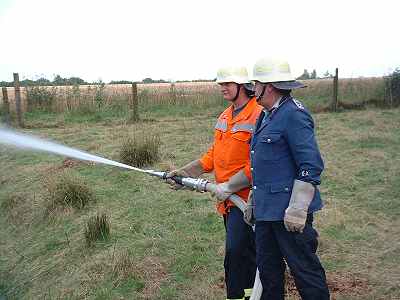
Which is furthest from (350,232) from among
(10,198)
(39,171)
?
(39,171)

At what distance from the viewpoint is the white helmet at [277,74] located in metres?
3.14

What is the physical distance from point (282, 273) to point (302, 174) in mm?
792

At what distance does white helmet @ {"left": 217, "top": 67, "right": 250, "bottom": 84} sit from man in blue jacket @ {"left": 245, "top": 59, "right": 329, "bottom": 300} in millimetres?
421

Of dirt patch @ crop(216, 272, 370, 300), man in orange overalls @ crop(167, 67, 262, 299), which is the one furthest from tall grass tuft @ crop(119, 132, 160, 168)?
man in orange overalls @ crop(167, 67, 262, 299)

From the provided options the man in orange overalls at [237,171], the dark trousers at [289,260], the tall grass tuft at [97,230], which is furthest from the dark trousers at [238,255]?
the tall grass tuft at [97,230]

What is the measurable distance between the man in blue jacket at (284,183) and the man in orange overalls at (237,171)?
305 mm

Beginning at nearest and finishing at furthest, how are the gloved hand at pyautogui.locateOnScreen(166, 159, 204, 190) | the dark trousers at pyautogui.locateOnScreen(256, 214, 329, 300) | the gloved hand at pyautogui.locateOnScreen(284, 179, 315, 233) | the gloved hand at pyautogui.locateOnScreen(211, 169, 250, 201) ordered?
the gloved hand at pyautogui.locateOnScreen(284, 179, 315, 233), the dark trousers at pyautogui.locateOnScreen(256, 214, 329, 300), the gloved hand at pyautogui.locateOnScreen(211, 169, 250, 201), the gloved hand at pyautogui.locateOnScreen(166, 159, 204, 190)

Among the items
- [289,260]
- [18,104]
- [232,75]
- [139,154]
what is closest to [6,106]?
[18,104]

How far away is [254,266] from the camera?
3.75 metres

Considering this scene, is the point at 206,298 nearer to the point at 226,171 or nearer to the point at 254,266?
the point at 254,266

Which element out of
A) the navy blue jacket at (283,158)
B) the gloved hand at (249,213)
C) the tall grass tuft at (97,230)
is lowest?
the tall grass tuft at (97,230)

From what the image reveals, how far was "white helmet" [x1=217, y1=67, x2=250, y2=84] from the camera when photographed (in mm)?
3643

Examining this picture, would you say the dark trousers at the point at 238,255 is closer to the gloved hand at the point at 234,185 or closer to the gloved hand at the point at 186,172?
the gloved hand at the point at 234,185

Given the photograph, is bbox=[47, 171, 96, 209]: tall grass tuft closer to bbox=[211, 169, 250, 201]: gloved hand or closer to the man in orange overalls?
the man in orange overalls
